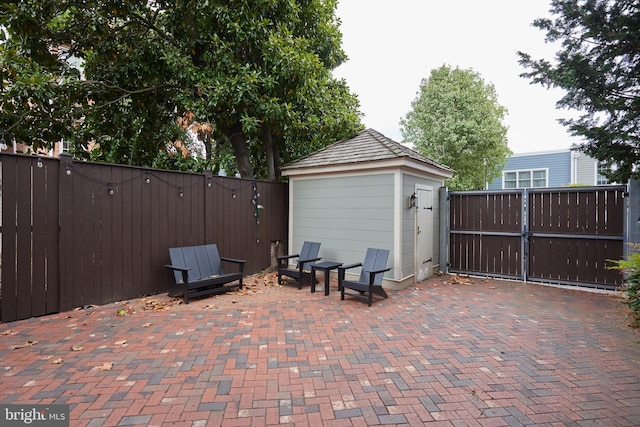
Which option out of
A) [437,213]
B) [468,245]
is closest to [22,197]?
[437,213]

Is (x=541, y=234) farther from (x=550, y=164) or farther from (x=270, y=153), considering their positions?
(x=550, y=164)

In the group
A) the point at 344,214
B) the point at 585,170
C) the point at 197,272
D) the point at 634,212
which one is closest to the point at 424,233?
the point at 344,214

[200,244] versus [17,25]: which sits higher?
[17,25]

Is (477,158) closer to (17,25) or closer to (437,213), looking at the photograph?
(437,213)

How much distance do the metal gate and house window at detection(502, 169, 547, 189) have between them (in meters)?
11.0

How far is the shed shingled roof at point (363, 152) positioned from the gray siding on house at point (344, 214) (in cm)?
38

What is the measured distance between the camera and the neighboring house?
49.7 feet

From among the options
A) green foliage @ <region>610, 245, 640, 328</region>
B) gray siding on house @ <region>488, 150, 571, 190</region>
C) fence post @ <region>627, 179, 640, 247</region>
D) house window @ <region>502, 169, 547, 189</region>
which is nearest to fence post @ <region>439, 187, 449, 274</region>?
fence post @ <region>627, 179, 640, 247</region>

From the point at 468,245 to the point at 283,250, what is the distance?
4.68m

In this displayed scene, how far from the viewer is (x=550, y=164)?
622 inches

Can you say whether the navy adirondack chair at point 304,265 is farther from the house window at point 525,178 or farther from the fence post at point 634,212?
the house window at point 525,178

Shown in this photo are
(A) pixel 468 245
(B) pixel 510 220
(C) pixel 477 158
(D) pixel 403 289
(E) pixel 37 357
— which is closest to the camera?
(E) pixel 37 357

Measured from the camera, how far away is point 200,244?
20.3 ft

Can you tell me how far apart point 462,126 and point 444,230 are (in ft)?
31.0
